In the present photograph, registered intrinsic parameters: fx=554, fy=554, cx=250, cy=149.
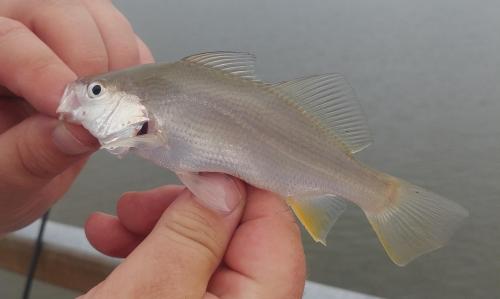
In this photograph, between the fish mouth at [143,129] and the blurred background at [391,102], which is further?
the blurred background at [391,102]

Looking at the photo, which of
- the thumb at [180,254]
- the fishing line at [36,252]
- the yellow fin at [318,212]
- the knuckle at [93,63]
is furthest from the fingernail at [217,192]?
the fishing line at [36,252]

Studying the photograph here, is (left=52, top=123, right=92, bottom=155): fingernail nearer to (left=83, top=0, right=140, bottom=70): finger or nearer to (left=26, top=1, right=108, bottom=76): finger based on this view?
(left=26, top=1, right=108, bottom=76): finger

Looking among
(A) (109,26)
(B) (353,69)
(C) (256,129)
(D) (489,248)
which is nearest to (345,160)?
(C) (256,129)

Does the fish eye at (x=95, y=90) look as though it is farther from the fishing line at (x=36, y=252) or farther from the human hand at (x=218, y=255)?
the fishing line at (x=36, y=252)

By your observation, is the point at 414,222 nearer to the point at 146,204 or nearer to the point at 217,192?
the point at 217,192

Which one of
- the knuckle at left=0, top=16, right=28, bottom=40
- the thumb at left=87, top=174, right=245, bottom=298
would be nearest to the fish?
the thumb at left=87, top=174, right=245, bottom=298
